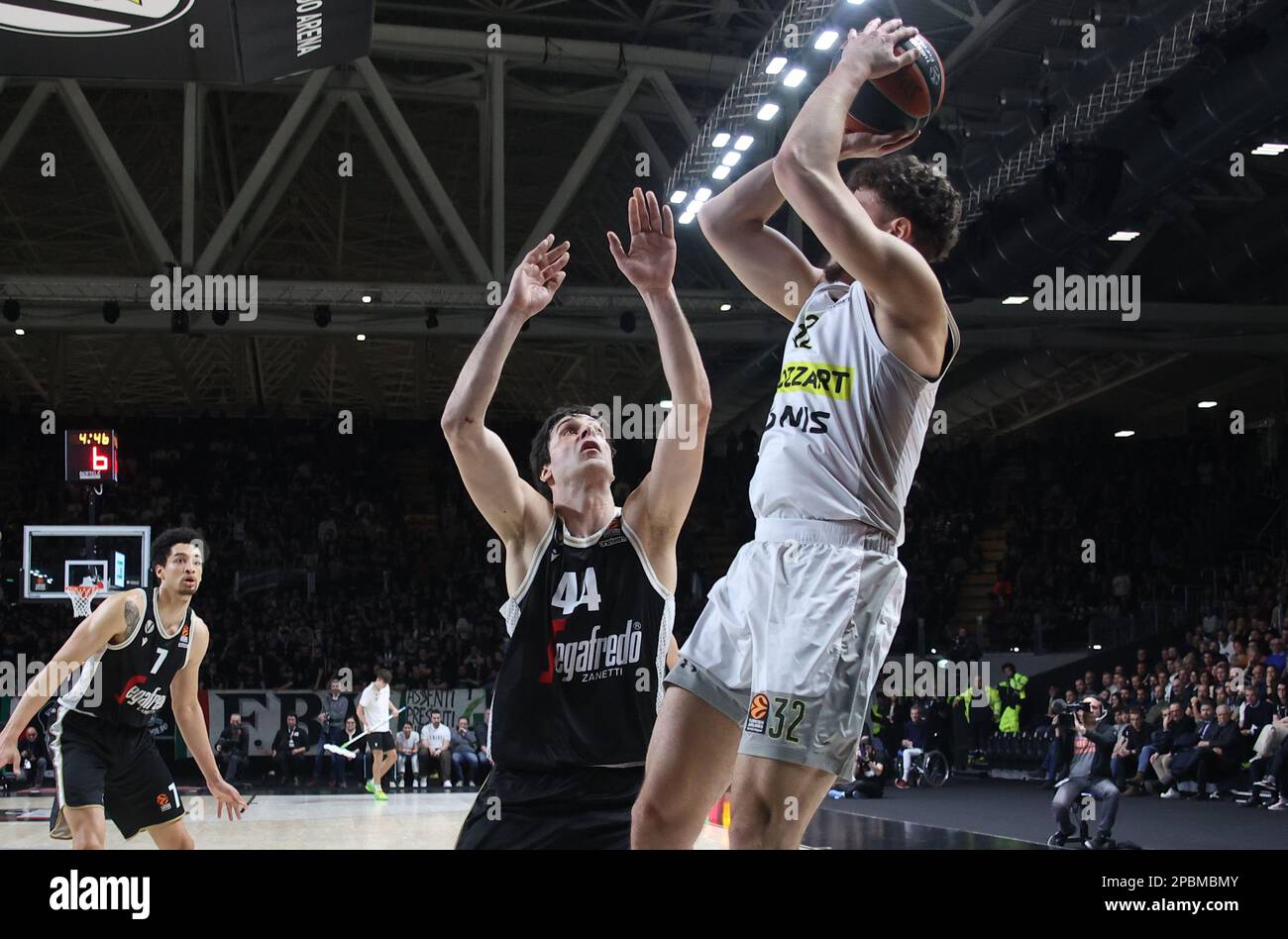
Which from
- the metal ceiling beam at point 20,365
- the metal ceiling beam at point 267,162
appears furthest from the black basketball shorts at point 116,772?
the metal ceiling beam at point 20,365

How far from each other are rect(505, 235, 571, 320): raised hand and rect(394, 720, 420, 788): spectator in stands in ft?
48.1

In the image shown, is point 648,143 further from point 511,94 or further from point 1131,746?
point 1131,746

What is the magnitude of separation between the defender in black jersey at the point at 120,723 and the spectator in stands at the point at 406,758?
1177 cm

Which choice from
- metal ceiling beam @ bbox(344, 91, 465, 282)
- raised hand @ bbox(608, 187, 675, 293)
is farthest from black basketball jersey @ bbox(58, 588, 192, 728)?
metal ceiling beam @ bbox(344, 91, 465, 282)

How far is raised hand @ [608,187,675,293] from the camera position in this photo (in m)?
4.11

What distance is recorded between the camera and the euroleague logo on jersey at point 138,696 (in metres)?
6.42

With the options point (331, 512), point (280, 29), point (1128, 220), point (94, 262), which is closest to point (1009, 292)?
point (1128, 220)

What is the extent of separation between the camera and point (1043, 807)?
1310 cm

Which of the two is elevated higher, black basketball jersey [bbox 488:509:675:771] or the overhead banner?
black basketball jersey [bbox 488:509:675:771]

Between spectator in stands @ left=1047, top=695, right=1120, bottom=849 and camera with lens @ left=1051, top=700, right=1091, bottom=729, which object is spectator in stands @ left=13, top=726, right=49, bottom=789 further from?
spectator in stands @ left=1047, top=695, right=1120, bottom=849

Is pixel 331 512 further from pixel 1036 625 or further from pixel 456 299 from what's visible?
pixel 1036 625

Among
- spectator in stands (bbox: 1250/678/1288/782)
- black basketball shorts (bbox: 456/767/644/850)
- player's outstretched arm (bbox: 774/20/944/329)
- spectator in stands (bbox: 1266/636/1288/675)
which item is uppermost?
player's outstretched arm (bbox: 774/20/944/329)

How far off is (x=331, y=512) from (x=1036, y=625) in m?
11.9

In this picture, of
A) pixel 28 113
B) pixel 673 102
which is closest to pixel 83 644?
pixel 28 113
